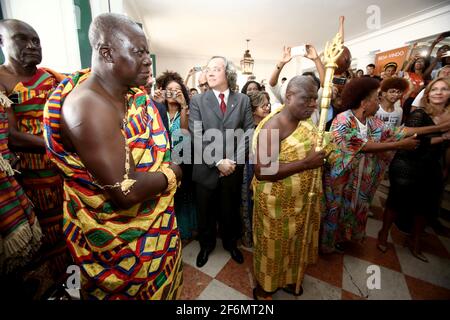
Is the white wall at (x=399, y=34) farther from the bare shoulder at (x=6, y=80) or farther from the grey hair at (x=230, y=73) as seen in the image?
the bare shoulder at (x=6, y=80)

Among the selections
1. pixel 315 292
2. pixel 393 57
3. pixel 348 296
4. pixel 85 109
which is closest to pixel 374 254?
pixel 348 296

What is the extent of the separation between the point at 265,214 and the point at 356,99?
1.35 meters

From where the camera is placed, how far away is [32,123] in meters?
1.41

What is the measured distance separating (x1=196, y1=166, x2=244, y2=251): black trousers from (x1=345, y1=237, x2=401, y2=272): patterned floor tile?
4.24ft

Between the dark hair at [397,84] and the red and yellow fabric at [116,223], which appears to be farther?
the dark hair at [397,84]

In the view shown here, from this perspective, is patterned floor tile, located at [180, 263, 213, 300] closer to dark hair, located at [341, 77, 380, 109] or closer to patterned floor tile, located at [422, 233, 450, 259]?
dark hair, located at [341, 77, 380, 109]

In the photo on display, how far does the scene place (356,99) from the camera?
6.31ft

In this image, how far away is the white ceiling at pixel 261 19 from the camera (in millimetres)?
5551

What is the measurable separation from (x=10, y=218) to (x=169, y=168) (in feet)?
2.84

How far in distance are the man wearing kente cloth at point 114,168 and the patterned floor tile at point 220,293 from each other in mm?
847

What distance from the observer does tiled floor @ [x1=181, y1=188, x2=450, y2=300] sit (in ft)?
5.75

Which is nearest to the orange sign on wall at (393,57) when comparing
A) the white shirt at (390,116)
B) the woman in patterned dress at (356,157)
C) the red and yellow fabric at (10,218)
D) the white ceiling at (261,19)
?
the white ceiling at (261,19)

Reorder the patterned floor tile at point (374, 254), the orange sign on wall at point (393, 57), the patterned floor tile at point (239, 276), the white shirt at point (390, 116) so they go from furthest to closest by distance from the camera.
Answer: the orange sign on wall at point (393, 57), the white shirt at point (390, 116), the patterned floor tile at point (374, 254), the patterned floor tile at point (239, 276)

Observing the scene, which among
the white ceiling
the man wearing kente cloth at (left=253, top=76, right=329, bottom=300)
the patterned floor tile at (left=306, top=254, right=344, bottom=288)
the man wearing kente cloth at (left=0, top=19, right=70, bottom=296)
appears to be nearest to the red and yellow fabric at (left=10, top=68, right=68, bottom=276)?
the man wearing kente cloth at (left=0, top=19, right=70, bottom=296)
